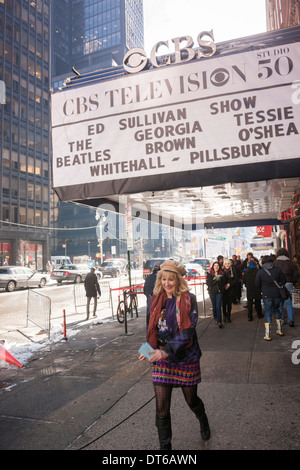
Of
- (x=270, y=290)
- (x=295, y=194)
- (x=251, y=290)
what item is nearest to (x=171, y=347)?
(x=270, y=290)

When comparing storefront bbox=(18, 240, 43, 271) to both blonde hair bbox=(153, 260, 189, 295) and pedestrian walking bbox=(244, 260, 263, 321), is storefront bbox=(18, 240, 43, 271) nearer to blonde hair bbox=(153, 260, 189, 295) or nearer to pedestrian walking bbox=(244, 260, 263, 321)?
pedestrian walking bbox=(244, 260, 263, 321)

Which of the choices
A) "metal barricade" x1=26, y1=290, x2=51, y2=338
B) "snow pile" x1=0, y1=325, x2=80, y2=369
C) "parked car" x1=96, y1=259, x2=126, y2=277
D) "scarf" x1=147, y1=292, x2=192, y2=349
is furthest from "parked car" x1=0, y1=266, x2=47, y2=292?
"scarf" x1=147, y1=292, x2=192, y2=349

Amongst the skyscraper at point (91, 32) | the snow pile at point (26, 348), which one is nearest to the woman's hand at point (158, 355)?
the snow pile at point (26, 348)

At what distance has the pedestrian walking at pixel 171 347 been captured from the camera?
9.66 feet

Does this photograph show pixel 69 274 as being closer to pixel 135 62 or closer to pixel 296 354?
pixel 135 62

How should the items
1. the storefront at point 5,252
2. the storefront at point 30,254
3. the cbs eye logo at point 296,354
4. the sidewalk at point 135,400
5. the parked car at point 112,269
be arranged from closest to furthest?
the sidewalk at point 135,400, the cbs eye logo at point 296,354, the parked car at point 112,269, the storefront at point 5,252, the storefront at point 30,254

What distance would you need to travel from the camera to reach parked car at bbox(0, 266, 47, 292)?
21.8m

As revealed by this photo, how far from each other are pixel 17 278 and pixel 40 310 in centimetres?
1492

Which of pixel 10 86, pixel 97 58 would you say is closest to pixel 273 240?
pixel 10 86

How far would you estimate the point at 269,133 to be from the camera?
16.8 ft

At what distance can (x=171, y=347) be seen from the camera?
2938mm

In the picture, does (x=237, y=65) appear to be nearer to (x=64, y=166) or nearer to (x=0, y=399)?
(x=64, y=166)

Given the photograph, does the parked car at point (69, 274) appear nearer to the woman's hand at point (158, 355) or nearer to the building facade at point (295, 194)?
the building facade at point (295, 194)

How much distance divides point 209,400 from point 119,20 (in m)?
137
